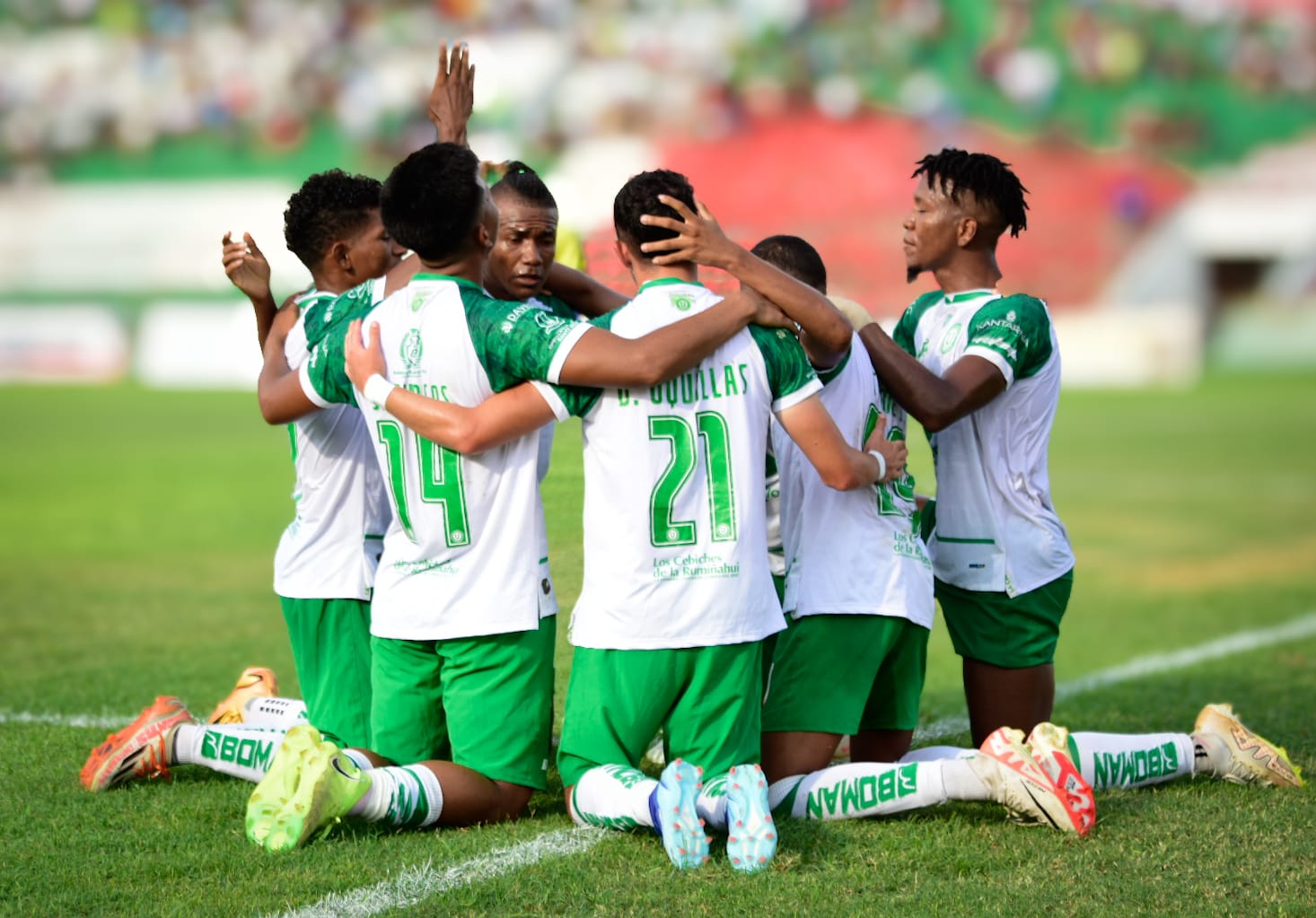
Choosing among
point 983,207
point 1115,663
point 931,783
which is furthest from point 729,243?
point 1115,663

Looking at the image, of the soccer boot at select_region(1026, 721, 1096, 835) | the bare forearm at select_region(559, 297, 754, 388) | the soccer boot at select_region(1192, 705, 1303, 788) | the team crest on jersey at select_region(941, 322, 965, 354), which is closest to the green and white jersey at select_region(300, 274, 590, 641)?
the bare forearm at select_region(559, 297, 754, 388)

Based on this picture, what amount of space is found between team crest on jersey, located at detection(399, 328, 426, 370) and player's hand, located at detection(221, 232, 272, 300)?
839 millimetres

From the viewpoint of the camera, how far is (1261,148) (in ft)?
123

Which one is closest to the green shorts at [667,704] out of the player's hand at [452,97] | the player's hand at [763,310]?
the player's hand at [763,310]

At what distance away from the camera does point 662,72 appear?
3859 centimetres

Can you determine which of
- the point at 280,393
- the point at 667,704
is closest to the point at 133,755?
the point at 280,393

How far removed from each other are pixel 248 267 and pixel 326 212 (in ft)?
1.12

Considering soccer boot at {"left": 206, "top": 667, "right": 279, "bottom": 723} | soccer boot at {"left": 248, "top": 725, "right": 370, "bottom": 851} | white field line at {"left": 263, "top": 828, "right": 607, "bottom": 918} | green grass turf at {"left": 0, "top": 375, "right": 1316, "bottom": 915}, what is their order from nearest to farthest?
white field line at {"left": 263, "top": 828, "right": 607, "bottom": 918} → green grass turf at {"left": 0, "top": 375, "right": 1316, "bottom": 915} → soccer boot at {"left": 248, "top": 725, "right": 370, "bottom": 851} → soccer boot at {"left": 206, "top": 667, "right": 279, "bottom": 723}

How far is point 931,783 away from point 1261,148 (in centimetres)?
3762

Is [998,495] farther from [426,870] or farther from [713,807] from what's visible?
[426,870]

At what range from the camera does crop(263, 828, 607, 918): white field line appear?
3.49 m

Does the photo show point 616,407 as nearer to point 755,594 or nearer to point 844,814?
point 755,594

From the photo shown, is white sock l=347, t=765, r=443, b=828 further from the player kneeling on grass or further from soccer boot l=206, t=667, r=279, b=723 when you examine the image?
soccer boot l=206, t=667, r=279, b=723

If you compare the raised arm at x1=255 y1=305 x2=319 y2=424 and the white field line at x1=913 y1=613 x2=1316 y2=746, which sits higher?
the raised arm at x1=255 y1=305 x2=319 y2=424
